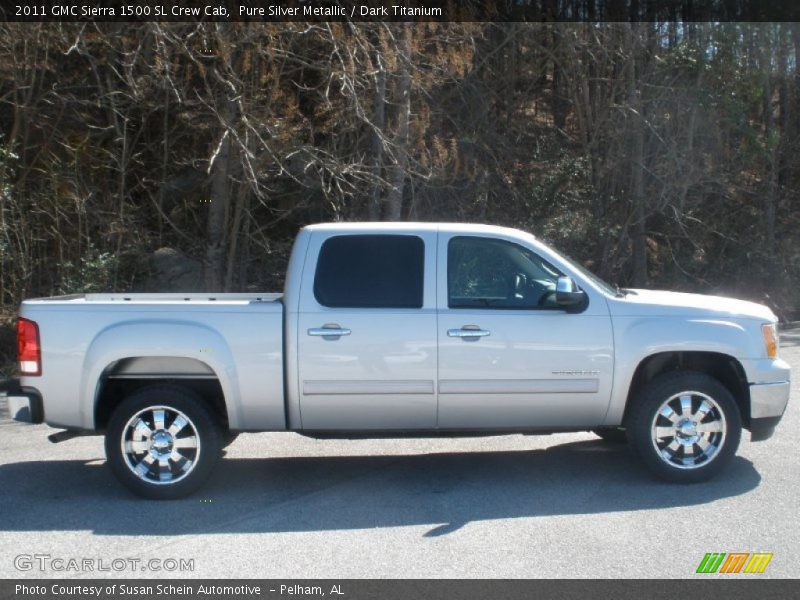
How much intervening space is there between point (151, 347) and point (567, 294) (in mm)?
3024

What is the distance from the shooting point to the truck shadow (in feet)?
19.8

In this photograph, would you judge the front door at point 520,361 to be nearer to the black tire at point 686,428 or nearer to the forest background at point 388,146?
the black tire at point 686,428

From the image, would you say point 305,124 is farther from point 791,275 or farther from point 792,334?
point 791,275

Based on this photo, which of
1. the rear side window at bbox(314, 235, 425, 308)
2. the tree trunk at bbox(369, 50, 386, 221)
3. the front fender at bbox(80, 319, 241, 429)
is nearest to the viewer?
the front fender at bbox(80, 319, 241, 429)

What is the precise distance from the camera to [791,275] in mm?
21375

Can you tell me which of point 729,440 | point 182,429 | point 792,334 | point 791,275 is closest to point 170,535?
point 182,429

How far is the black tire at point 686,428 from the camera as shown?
6688 mm

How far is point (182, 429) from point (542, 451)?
10.7 feet

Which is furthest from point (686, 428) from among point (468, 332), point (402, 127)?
point (402, 127)

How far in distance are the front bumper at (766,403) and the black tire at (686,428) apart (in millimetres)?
132

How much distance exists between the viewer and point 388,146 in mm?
14570

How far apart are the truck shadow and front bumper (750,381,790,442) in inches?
17.7
